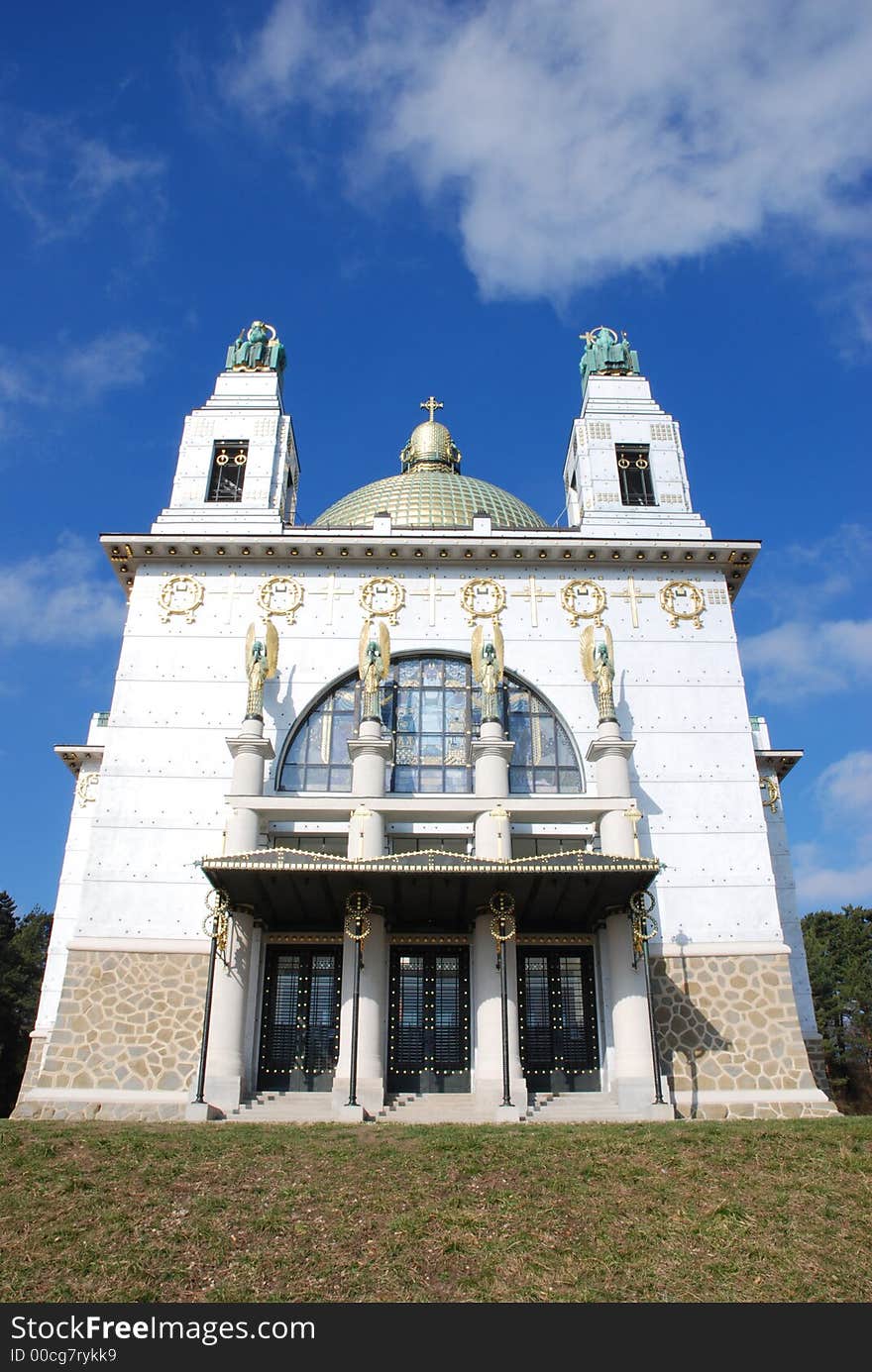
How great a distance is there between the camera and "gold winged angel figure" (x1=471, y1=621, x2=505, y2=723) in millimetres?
23359

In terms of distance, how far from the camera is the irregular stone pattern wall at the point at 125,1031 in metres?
20.0

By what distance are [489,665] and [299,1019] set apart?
8.87m

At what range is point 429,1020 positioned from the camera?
2131 centimetres

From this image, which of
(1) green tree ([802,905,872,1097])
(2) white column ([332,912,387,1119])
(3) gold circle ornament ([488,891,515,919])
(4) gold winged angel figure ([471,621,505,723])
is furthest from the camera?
(1) green tree ([802,905,872,1097])

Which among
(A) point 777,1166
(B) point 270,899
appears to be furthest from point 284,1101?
(A) point 777,1166

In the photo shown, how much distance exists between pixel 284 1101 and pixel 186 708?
30.5 feet

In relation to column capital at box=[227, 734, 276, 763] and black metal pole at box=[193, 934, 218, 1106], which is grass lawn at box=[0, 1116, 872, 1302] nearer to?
black metal pole at box=[193, 934, 218, 1106]

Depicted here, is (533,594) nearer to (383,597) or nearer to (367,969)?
(383,597)

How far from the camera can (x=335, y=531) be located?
86.2ft

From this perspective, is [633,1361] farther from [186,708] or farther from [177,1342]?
[186,708]

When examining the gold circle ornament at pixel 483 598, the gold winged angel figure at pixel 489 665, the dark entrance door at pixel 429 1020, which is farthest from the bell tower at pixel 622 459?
the dark entrance door at pixel 429 1020

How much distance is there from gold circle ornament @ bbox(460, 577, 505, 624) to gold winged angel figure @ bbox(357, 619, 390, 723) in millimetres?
2446

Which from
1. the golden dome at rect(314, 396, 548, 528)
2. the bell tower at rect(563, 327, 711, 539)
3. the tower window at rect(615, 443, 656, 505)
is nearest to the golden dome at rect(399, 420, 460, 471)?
the golden dome at rect(314, 396, 548, 528)

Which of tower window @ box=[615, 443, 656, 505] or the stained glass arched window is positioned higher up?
tower window @ box=[615, 443, 656, 505]
